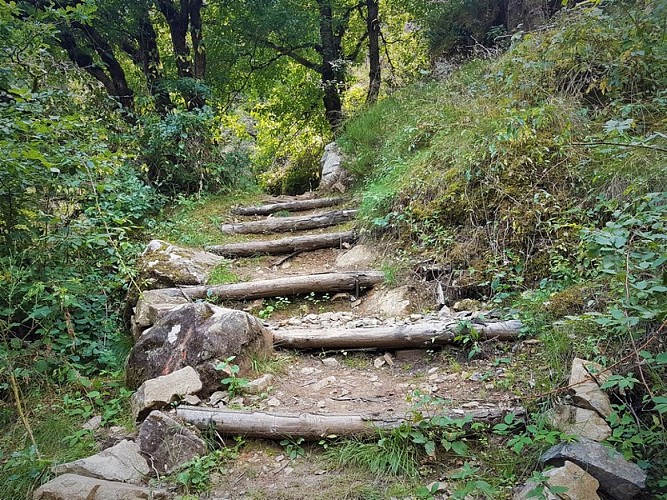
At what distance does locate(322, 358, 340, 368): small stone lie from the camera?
11.0 feet

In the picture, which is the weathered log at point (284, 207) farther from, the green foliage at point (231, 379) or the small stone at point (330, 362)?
the green foliage at point (231, 379)

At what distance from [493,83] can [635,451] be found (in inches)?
179

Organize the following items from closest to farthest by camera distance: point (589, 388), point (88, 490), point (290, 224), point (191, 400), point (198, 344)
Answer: point (88, 490) < point (589, 388) < point (191, 400) < point (198, 344) < point (290, 224)

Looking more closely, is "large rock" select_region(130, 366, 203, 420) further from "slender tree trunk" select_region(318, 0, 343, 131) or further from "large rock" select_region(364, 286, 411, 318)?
"slender tree trunk" select_region(318, 0, 343, 131)

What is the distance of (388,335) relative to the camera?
3324 mm

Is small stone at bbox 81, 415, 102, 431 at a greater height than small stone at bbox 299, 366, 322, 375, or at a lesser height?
greater

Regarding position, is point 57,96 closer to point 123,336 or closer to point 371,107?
point 123,336

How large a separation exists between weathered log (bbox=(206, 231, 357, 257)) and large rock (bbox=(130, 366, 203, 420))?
111 inches

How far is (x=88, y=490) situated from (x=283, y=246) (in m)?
3.86

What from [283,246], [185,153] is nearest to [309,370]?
[283,246]

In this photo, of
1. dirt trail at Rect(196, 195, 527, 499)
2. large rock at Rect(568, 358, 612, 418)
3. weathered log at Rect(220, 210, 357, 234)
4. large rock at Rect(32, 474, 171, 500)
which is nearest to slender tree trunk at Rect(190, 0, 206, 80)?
weathered log at Rect(220, 210, 357, 234)

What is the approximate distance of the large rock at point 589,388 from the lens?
6.73 feet

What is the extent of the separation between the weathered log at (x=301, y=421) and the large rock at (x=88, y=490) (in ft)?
1.72

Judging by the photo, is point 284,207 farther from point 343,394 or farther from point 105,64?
point 343,394
